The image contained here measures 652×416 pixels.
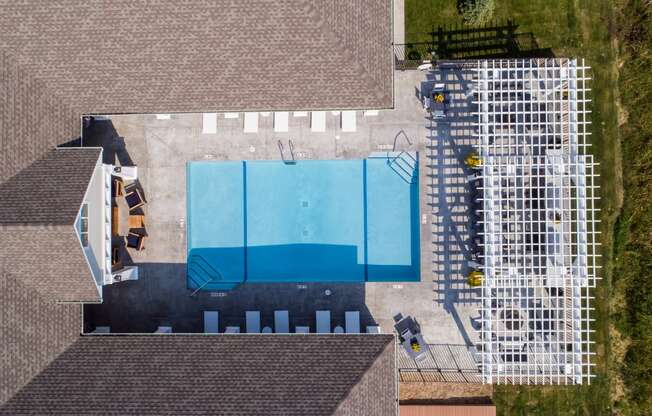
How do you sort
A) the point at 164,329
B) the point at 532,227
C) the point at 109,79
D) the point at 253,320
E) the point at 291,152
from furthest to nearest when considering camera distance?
1. the point at 291,152
2. the point at 253,320
3. the point at 164,329
4. the point at 532,227
5. the point at 109,79

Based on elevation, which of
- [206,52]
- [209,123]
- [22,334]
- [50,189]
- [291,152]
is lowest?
[22,334]

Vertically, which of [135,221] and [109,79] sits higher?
[109,79]

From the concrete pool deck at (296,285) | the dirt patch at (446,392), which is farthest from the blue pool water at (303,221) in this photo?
the dirt patch at (446,392)

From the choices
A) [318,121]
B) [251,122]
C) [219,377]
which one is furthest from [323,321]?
[251,122]

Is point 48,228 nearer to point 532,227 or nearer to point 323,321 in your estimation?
point 323,321

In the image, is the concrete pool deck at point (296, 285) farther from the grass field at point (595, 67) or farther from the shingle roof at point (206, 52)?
the grass field at point (595, 67)

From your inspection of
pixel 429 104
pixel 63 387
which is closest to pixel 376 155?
pixel 429 104

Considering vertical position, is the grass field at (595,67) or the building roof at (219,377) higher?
the grass field at (595,67)

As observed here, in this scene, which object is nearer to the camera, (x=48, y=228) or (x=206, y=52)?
(x=48, y=228)
